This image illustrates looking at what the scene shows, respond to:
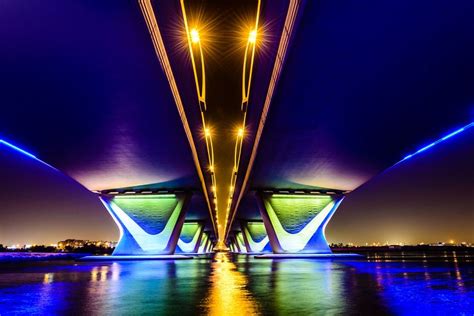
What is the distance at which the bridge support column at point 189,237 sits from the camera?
187 feet

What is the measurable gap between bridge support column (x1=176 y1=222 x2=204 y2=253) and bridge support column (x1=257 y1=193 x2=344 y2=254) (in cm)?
2669

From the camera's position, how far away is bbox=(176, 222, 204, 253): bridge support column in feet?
187

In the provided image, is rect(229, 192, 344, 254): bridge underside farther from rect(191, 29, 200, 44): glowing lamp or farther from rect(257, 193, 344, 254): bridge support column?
rect(191, 29, 200, 44): glowing lamp

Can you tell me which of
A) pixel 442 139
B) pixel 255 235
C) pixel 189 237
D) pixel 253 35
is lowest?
pixel 189 237

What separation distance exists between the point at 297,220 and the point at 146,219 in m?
12.4

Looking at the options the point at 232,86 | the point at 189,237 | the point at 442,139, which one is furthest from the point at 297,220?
the point at 189,237

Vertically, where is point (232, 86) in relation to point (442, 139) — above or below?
above

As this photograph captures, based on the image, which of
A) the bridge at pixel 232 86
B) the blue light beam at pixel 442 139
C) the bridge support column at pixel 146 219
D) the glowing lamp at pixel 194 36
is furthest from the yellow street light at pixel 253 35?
the bridge support column at pixel 146 219

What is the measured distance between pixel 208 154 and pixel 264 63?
12.3 meters

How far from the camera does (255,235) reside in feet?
200

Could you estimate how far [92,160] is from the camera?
21.1 m

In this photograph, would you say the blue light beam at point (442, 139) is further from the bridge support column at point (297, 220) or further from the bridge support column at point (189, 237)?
the bridge support column at point (189, 237)

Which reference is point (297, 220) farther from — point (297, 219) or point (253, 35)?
point (253, 35)

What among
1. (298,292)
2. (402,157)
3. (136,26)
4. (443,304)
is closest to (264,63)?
(136,26)
